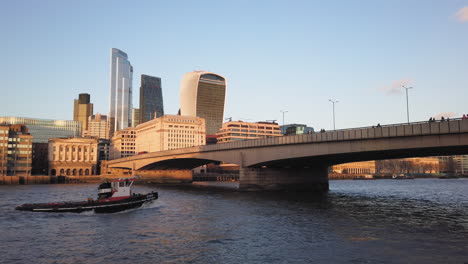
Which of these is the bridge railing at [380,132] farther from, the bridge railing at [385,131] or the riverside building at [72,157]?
the riverside building at [72,157]

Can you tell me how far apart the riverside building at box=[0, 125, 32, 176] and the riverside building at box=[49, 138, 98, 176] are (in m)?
34.5

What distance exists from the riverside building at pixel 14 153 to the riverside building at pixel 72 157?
3450 centimetres

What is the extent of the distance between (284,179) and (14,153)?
109 m

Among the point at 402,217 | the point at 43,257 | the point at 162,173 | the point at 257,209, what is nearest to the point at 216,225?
the point at 257,209

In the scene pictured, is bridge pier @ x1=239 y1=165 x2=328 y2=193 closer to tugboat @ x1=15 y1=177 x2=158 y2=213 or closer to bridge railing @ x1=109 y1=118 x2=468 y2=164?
bridge railing @ x1=109 y1=118 x2=468 y2=164

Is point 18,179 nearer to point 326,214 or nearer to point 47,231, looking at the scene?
point 47,231

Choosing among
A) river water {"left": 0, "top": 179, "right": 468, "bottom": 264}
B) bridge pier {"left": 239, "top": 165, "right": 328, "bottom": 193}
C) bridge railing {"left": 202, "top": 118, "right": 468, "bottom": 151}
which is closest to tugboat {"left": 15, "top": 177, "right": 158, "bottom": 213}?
river water {"left": 0, "top": 179, "right": 468, "bottom": 264}

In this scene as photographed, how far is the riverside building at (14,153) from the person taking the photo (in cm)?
13500

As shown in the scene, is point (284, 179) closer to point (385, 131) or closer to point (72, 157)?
point (385, 131)

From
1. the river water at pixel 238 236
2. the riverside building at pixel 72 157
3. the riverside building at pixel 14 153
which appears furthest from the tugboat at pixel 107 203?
the riverside building at pixel 72 157

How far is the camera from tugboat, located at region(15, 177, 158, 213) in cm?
4512

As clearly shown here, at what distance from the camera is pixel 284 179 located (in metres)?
78.1

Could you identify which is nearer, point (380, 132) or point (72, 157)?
point (380, 132)

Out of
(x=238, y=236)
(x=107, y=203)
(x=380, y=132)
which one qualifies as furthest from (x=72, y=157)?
(x=238, y=236)
